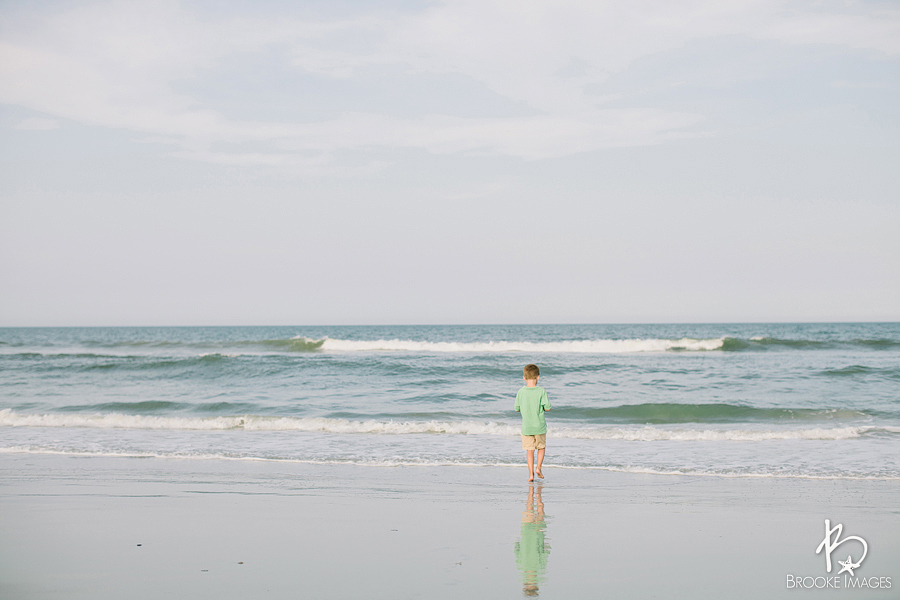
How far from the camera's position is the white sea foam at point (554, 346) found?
1496 inches

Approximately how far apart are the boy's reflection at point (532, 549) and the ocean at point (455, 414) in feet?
9.51

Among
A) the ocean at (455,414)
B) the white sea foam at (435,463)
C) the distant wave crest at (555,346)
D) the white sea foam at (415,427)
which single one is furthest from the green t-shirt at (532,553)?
the distant wave crest at (555,346)

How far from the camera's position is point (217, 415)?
14.9 m

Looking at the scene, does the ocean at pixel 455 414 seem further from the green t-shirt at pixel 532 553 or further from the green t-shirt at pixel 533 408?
the green t-shirt at pixel 532 553

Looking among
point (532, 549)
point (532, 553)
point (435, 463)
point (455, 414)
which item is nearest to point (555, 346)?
point (455, 414)

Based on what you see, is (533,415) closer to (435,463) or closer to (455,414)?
(435,463)

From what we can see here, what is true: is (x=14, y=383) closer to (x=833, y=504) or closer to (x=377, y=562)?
(x=377, y=562)

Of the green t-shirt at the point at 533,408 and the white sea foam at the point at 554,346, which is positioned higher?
the green t-shirt at the point at 533,408

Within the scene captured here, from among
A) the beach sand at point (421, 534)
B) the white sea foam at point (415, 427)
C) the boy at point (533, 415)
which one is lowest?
the white sea foam at point (415, 427)

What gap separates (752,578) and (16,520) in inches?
246

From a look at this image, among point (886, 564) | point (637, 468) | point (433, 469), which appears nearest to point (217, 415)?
point (433, 469)

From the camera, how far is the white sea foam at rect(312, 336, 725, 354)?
38.0 m

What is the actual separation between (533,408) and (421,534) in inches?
116

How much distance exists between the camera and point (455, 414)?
48.3ft
